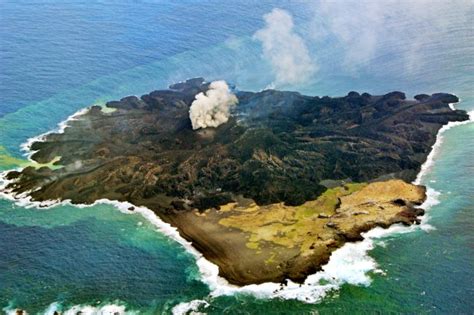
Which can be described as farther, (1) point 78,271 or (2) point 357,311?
(1) point 78,271

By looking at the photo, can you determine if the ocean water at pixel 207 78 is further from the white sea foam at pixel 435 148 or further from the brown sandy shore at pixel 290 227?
the brown sandy shore at pixel 290 227

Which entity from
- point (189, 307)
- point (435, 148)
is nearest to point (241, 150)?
point (189, 307)

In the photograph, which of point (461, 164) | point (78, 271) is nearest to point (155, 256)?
point (78, 271)

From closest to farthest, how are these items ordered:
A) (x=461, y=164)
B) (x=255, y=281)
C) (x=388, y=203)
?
1. (x=255, y=281)
2. (x=388, y=203)
3. (x=461, y=164)

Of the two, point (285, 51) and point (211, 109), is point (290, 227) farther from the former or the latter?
point (285, 51)

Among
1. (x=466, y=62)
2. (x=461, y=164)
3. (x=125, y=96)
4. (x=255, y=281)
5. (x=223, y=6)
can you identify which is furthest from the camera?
(x=223, y=6)

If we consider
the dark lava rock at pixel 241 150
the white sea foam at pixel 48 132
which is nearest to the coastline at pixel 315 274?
the dark lava rock at pixel 241 150

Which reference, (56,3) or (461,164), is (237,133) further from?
(56,3)

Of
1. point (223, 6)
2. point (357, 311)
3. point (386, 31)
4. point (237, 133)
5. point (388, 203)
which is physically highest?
point (223, 6)
